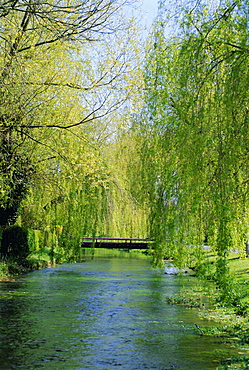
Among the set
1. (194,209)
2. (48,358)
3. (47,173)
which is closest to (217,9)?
(194,209)

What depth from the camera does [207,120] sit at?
6.40 m

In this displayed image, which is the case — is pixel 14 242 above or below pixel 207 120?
below

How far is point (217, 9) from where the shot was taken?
6.26m

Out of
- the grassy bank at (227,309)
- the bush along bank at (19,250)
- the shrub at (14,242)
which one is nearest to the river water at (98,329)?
the grassy bank at (227,309)

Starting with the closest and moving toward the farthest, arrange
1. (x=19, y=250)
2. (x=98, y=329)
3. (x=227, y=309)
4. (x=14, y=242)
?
(x=98, y=329), (x=227, y=309), (x=14, y=242), (x=19, y=250)

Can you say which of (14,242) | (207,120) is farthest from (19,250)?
(207,120)

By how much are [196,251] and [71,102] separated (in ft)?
25.0

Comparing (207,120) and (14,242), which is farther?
(14,242)

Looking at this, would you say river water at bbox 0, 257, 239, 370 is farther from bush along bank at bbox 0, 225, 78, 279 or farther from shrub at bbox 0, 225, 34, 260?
shrub at bbox 0, 225, 34, 260

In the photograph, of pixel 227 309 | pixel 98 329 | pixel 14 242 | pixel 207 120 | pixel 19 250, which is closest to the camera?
pixel 207 120

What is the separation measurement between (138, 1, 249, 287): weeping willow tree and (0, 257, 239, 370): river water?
1.48m

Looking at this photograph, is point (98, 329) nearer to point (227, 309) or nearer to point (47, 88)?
point (227, 309)

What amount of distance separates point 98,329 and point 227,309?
3.06 meters

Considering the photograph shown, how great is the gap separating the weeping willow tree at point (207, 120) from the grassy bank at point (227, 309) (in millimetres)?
507
